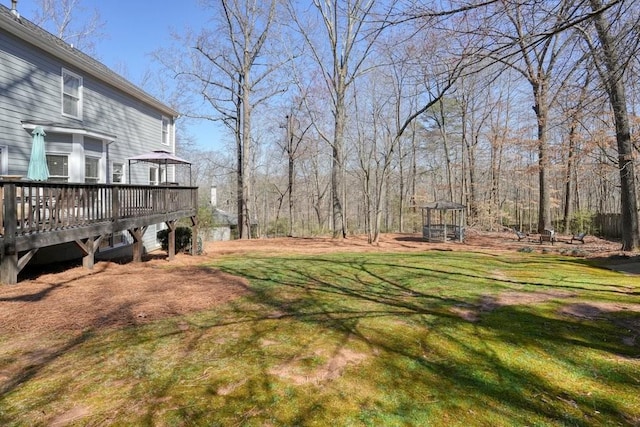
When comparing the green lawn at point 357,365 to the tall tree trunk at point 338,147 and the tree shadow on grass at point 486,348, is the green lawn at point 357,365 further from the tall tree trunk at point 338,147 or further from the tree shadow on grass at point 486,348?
the tall tree trunk at point 338,147

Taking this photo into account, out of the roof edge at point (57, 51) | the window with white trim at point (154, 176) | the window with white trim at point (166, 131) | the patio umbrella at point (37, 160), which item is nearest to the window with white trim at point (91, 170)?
the patio umbrella at point (37, 160)

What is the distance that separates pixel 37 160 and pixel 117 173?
4655 millimetres

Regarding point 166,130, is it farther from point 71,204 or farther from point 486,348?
point 486,348

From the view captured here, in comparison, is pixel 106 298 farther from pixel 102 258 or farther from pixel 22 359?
pixel 102 258

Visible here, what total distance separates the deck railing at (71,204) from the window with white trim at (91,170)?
6.91ft

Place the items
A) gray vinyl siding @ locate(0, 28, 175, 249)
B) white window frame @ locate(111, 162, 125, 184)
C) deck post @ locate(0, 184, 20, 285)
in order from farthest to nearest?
white window frame @ locate(111, 162, 125, 184)
gray vinyl siding @ locate(0, 28, 175, 249)
deck post @ locate(0, 184, 20, 285)

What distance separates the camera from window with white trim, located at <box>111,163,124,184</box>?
12422mm

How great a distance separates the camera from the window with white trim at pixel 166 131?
16.9 meters

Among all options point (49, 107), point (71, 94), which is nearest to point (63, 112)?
point (49, 107)

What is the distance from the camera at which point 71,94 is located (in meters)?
10.4

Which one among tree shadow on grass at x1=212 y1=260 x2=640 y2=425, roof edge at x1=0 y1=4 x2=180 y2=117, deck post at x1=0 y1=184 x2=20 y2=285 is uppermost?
roof edge at x1=0 y1=4 x2=180 y2=117

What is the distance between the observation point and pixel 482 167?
103 ft

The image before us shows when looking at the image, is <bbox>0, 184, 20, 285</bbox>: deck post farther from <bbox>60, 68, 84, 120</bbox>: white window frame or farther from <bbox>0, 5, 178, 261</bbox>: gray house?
<bbox>60, 68, 84, 120</bbox>: white window frame

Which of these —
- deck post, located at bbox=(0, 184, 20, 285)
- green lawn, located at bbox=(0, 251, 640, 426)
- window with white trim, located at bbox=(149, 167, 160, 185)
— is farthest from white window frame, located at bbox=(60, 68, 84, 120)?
green lawn, located at bbox=(0, 251, 640, 426)
